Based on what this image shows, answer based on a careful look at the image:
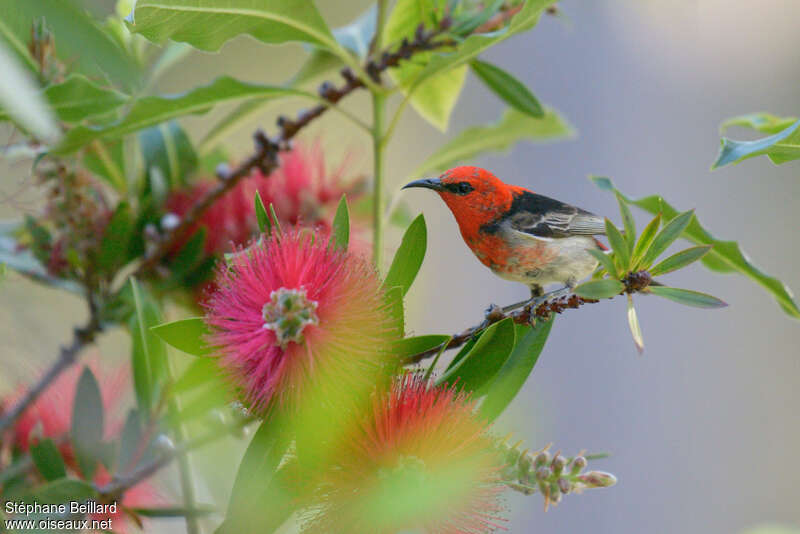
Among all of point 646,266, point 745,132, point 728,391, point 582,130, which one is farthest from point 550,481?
point 745,132

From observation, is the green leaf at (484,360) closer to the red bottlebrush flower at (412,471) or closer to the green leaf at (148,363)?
the red bottlebrush flower at (412,471)

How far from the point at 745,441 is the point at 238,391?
2.01 meters

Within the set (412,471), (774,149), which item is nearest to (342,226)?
(412,471)

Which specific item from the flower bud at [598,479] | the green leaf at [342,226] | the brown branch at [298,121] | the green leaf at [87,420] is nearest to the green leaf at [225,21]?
the brown branch at [298,121]

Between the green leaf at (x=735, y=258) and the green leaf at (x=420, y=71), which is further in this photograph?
the green leaf at (x=420, y=71)

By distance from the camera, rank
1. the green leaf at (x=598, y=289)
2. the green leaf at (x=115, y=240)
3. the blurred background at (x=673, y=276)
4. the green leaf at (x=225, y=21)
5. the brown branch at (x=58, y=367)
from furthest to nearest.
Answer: the blurred background at (x=673, y=276) → the green leaf at (x=115, y=240) → the brown branch at (x=58, y=367) → the green leaf at (x=225, y=21) → the green leaf at (x=598, y=289)

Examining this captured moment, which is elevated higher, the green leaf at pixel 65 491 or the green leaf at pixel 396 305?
the green leaf at pixel 396 305

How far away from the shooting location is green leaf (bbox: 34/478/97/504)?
0.48 metres

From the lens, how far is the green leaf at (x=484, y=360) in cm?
41

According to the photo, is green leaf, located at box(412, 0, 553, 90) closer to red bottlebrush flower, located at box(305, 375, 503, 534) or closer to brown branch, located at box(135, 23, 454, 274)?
brown branch, located at box(135, 23, 454, 274)

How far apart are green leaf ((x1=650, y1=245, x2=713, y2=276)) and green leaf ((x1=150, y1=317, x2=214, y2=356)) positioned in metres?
0.25

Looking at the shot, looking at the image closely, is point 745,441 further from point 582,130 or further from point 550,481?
point 550,481

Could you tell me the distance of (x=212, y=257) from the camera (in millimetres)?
708

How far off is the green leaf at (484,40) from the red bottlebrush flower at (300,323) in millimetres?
181
